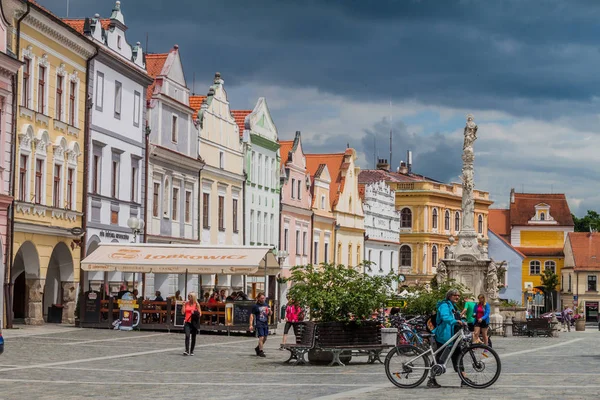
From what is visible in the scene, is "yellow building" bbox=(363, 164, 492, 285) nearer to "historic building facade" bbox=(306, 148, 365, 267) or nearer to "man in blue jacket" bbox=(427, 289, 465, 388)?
"historic building facade" bbox=(306, 148, 365, 267)

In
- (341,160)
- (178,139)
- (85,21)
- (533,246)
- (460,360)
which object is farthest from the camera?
(533,246)

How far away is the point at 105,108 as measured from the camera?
1759 inches

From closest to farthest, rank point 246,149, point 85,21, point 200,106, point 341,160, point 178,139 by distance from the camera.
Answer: point 85,21, point 178,139, point 200,106, point 246,149, point 341,160

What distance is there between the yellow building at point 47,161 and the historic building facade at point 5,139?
574 mm

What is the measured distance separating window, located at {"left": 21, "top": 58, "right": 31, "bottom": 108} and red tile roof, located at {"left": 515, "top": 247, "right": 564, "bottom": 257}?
91.0 meters

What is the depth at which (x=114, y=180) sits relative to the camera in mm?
46000

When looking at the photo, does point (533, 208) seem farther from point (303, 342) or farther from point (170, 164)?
point (303, 342)

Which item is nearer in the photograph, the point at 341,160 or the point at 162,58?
the point at 162,58

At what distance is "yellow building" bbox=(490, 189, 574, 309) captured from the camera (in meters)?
122

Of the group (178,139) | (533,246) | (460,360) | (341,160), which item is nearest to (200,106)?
(178,139)

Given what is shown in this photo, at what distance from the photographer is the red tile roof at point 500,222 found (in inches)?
5030

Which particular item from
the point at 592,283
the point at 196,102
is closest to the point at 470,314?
the point at 196,102

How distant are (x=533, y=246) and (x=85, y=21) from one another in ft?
294

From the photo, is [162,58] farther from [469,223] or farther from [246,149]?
[469,223]
